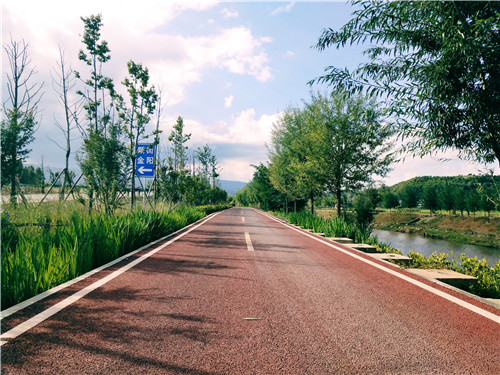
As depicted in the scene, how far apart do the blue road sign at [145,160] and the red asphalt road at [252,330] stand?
349 inches

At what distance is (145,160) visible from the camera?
12602mm

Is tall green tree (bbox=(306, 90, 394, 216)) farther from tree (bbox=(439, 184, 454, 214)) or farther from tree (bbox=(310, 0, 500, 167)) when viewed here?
tree (bbox=(439, 184, 454, 214))

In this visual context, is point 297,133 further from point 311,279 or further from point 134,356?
point 134,356

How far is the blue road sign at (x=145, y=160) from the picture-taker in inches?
484

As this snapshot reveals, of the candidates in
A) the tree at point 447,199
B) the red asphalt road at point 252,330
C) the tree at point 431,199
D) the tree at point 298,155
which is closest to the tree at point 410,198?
the tree at point 431,199

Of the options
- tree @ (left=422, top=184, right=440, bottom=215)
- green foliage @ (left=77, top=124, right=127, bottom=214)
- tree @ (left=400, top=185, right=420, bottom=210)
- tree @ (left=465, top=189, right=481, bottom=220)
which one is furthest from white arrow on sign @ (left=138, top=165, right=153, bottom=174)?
tree @ (left=400, top=185, right=420, bottom=210)

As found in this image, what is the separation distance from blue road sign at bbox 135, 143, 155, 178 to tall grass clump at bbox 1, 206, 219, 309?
4405 millimetres

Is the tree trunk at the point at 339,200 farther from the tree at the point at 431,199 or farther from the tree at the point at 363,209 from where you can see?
the tree at the point at 431,199

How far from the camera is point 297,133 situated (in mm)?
22375

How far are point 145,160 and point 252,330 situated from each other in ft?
37.8

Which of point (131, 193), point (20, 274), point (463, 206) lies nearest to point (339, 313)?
point (20, 274)

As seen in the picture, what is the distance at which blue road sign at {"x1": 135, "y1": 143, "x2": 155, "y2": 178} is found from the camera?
12.3 metres

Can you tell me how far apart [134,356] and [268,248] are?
5786mm

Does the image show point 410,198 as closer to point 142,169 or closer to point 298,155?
point 298,155
